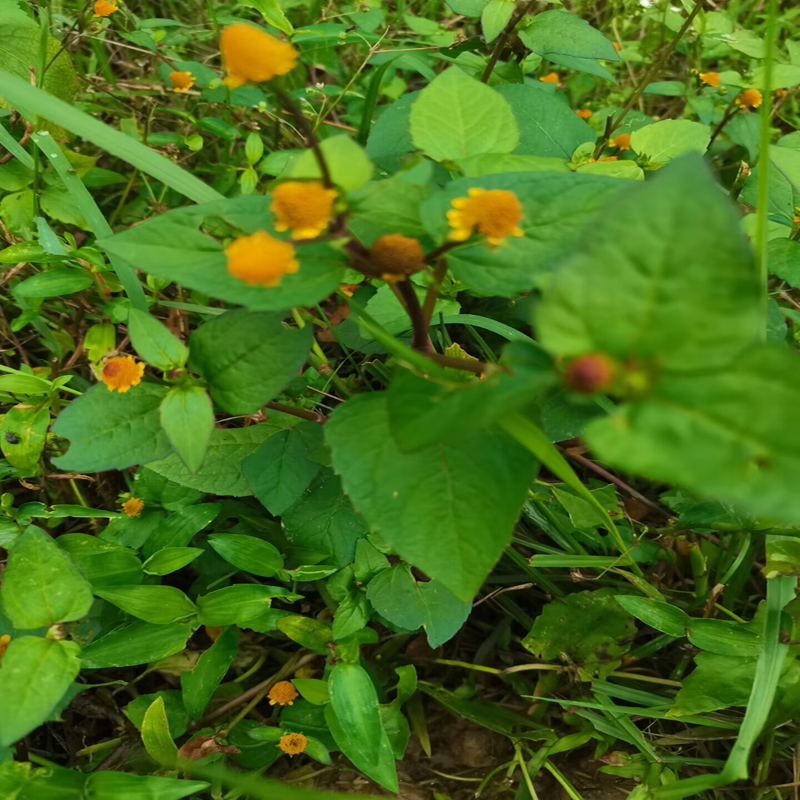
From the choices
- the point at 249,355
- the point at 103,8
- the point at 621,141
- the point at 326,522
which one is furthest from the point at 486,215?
the point at 103,8

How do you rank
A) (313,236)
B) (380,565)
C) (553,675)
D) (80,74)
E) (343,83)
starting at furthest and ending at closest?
(343,83)
(80,74)
(553,675)
(380,565)
(313,236)

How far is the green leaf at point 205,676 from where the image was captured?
Answer: 104cm

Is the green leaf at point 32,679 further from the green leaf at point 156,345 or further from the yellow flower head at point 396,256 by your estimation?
the yellow flower head at point 396,256

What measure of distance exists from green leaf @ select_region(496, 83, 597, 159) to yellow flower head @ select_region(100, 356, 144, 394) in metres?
0.78

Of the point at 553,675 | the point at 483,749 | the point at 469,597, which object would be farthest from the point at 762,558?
the point at 469,597

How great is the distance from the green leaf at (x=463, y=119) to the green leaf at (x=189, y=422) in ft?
1.42

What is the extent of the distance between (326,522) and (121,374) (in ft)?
1.40

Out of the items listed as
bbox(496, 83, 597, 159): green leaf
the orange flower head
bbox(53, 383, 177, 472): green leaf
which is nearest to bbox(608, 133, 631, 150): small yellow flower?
bbox(496, 83, 597, 159): green leaf

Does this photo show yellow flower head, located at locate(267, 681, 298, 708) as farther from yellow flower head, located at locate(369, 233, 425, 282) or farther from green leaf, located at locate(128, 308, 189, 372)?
yellow flower head, located at locate(369, 233, 425, 282)

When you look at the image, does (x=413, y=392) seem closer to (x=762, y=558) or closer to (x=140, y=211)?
Answer: (x=762, y=558)

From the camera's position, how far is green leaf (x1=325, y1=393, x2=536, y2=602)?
0.63 metres

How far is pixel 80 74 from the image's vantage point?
1506 mm

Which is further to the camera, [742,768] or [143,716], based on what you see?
[143,716]

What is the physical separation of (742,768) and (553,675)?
39cm
